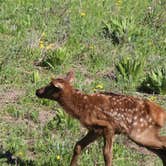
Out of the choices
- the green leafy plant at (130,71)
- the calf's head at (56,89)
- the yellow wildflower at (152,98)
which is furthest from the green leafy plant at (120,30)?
the calf's head at (56,89)

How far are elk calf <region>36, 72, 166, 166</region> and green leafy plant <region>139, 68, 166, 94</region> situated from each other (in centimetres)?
279

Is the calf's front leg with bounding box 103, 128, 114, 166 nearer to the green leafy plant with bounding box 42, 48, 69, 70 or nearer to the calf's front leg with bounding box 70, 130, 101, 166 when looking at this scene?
the calf's front leg with bounding box 70, 130, 101, 166

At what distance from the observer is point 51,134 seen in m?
9.93

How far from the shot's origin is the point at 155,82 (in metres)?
11.7

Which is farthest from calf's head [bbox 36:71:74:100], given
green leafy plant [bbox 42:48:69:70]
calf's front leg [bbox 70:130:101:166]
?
green leafy plant [bbox 42:48:69:70]

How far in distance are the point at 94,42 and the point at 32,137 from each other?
3.97m

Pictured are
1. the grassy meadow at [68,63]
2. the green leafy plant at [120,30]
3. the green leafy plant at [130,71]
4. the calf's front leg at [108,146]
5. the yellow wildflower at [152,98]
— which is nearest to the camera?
the calf's front leg at [108,146]

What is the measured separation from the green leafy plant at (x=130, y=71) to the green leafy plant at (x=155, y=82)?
0.60 feet

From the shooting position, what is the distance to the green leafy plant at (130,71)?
11.9 metres

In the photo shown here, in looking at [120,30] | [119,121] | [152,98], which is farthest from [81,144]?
[120,30]

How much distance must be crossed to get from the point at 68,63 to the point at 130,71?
1172 mm

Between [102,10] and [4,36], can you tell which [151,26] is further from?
[4,36]

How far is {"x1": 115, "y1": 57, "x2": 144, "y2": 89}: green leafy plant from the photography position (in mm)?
11922

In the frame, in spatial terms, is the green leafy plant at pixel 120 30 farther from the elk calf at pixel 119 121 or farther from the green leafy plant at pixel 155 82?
the elk calf at pixel 119 121
